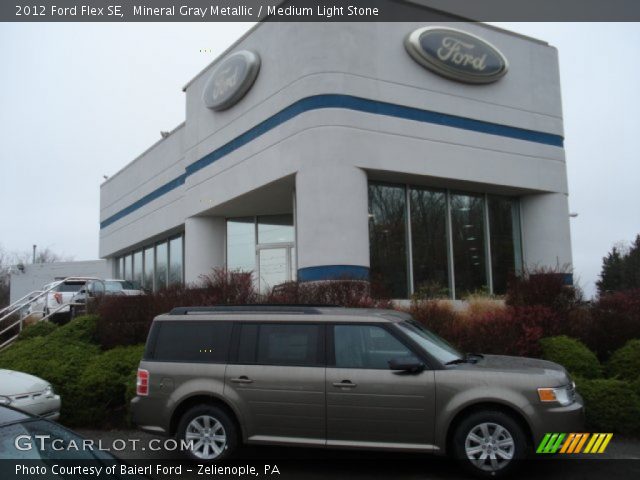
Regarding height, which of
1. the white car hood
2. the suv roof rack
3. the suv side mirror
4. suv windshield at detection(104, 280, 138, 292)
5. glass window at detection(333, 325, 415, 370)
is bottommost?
the white car hood

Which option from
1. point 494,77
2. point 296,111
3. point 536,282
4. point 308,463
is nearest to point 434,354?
point 308,463

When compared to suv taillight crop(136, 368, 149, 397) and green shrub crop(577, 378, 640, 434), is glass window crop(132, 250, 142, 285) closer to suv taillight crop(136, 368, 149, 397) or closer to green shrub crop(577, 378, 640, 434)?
suv taillight crop(136, 368, 149, 397)

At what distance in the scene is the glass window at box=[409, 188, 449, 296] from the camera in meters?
15.6

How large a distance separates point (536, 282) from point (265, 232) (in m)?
10.5

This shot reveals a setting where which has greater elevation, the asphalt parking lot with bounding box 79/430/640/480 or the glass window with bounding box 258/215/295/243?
the glass window with bounding box 258/215/295/243

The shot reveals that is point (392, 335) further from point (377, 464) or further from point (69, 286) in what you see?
point (69, 286)

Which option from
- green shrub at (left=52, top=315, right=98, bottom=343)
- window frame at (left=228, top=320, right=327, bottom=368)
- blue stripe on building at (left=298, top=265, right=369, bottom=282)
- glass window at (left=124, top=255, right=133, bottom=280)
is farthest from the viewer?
glass window at (left=124, top=255, right=133, bottom=280)

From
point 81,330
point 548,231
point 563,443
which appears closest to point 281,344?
point 563,443

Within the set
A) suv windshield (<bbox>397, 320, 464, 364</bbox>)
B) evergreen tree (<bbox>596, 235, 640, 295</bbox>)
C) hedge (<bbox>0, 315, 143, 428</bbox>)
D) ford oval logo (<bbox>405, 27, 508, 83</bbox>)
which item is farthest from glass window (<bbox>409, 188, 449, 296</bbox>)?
evergreen tree (<bbox>596, 235, 640, 295</bbox>)

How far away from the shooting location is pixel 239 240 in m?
20.0

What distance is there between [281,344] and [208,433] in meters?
1.27

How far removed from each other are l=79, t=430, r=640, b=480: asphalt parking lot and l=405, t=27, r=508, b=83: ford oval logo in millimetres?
10419

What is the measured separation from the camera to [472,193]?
16.9 metres

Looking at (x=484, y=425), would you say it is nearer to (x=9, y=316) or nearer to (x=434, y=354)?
→ (x=434, y=354)
